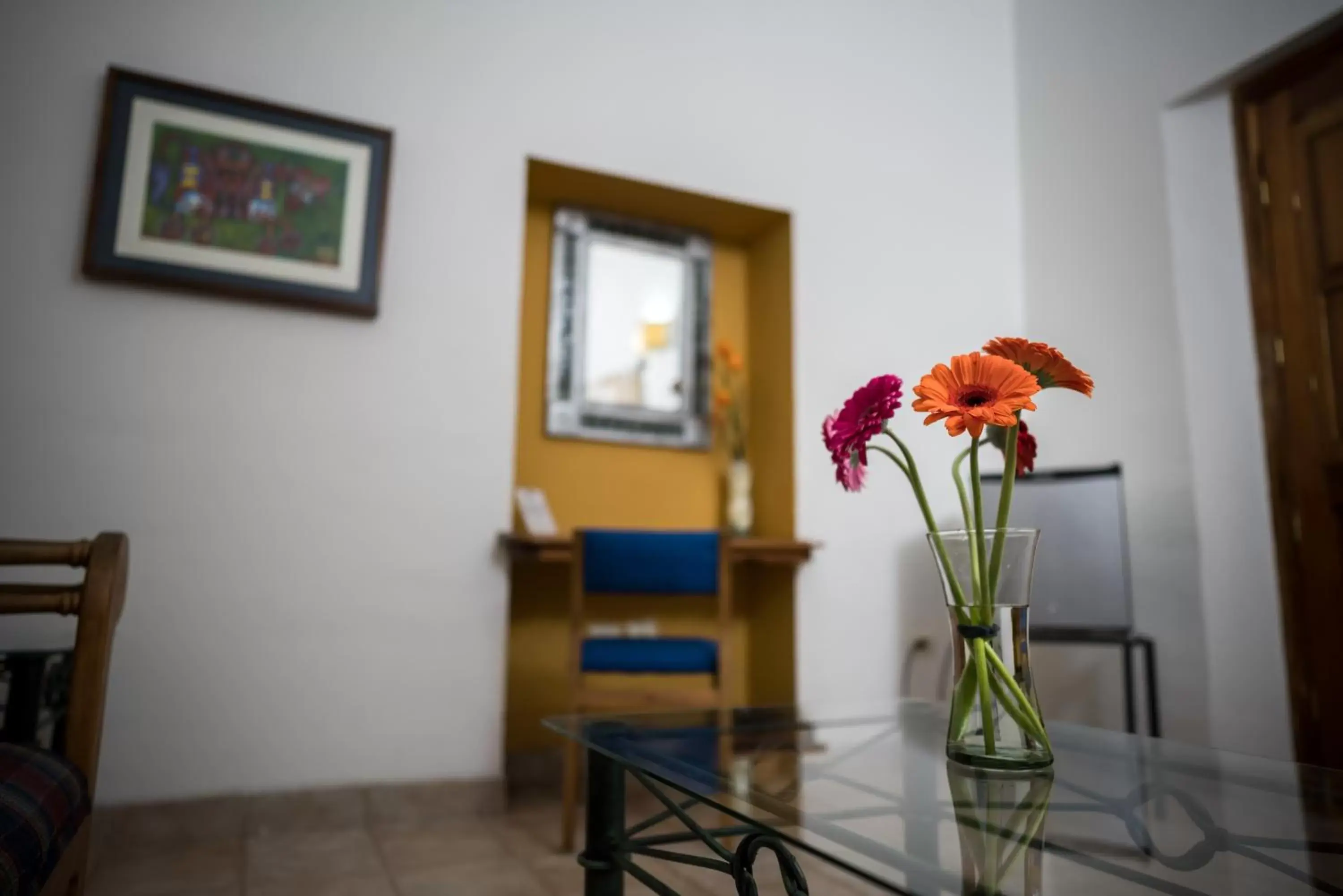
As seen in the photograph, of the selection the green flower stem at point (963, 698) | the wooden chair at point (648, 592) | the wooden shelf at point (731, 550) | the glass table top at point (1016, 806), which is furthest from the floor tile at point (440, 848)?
the green flower stem at point (963, 698)

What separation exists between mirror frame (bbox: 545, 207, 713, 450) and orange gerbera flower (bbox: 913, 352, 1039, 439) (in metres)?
2.35

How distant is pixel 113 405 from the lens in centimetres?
226

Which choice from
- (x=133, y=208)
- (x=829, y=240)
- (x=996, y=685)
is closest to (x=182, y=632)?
(x=133, y=208)

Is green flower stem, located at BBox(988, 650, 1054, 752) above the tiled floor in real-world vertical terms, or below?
above

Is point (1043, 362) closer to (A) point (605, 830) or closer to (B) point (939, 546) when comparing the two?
(B) point (939, 546)

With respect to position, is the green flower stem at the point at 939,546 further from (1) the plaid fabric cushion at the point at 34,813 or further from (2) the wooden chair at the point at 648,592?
(2) the wooden chair at the point at 648,592

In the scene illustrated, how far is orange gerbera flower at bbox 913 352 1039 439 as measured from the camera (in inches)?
36.2

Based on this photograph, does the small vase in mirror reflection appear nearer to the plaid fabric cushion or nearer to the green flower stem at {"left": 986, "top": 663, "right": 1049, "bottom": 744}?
the green flower stem at {"left": 986, "top": 663, "right": 1049, "bottom": 744}

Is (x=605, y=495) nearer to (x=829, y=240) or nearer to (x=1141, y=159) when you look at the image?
(x=829, y=240)

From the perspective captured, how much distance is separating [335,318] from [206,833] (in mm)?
1426

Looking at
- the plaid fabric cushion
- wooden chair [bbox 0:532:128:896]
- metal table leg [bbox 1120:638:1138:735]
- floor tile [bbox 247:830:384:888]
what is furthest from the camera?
metal table leg [bbox 1120:638:1138:735]

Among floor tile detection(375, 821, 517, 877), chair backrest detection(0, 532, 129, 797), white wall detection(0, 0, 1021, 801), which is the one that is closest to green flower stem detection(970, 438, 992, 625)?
chair backrest detection(0, 532, 129, 797)

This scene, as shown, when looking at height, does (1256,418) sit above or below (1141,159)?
below

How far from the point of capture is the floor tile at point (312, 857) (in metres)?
1.93
